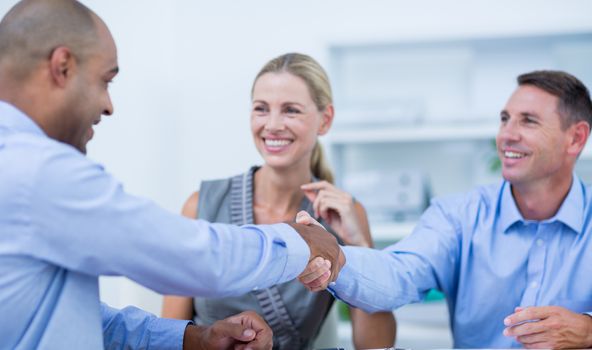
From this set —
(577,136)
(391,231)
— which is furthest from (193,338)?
(391,231)

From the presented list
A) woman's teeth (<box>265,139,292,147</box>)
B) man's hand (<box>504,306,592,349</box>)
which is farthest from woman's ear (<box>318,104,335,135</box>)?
man's hand (<box>504,306,592,349</box>)

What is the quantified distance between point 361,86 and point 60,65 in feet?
7.31

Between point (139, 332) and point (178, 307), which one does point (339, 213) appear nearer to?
point (178, 307)

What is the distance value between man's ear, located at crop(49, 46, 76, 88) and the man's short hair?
Result: 1.47m

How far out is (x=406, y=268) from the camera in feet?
6.03

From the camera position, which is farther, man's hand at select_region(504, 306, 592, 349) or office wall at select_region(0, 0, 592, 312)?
office wall at select_region(0, 0, 592, 312)

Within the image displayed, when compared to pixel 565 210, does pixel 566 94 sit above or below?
above

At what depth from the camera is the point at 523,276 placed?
1.88 meters

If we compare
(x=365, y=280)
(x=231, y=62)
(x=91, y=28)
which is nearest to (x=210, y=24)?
(x=231, y=62)

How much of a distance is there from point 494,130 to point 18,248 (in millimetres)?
2249

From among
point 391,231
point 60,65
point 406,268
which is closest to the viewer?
point 60,65

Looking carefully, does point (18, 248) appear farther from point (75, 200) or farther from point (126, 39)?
point (126, 39)

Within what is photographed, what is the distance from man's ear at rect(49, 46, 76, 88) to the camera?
1049 millimetres

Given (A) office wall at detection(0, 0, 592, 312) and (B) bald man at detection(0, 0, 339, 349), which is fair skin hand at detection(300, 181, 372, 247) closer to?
(B) bald man at detection(0, 0, 339, 349)
